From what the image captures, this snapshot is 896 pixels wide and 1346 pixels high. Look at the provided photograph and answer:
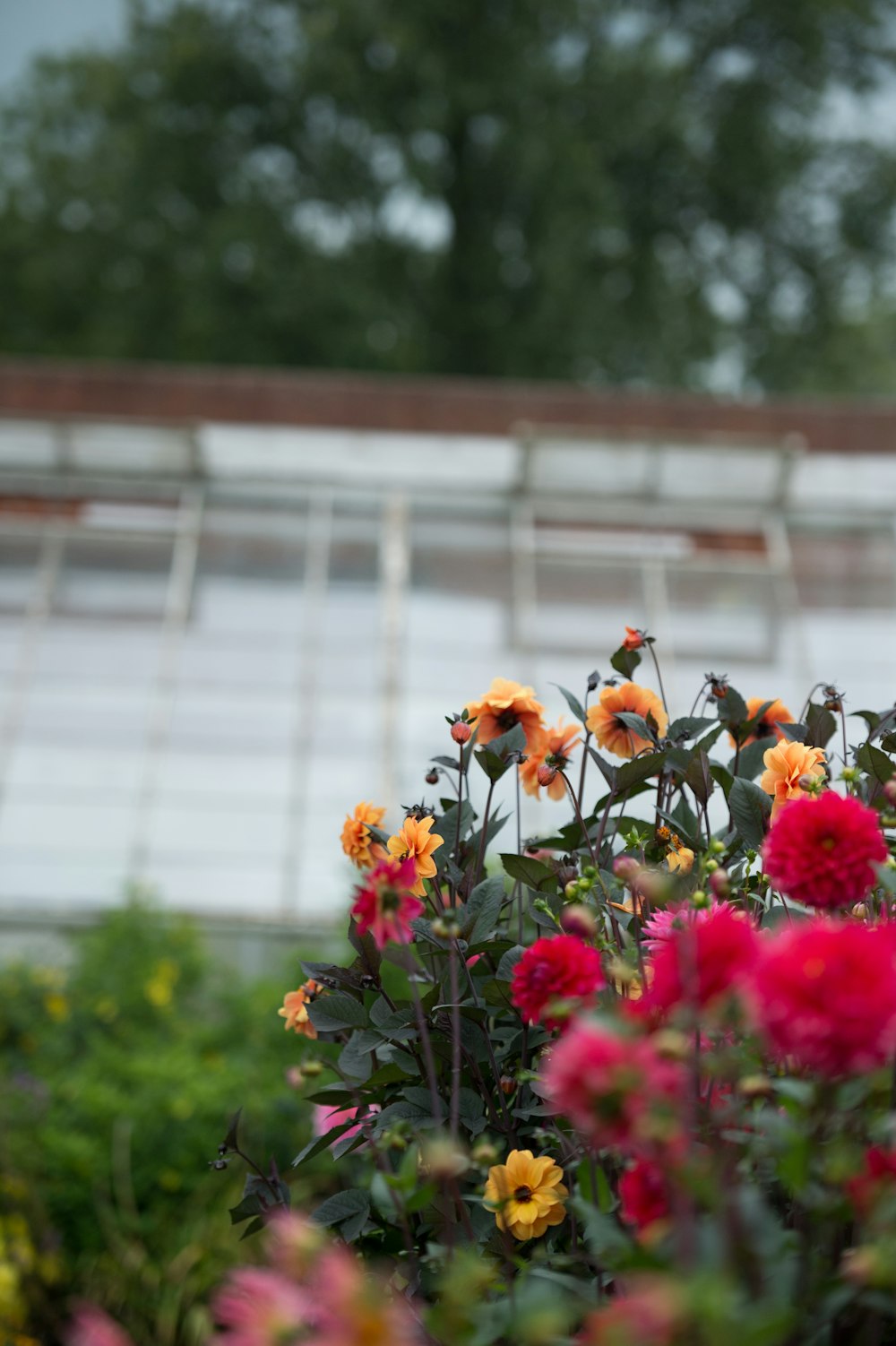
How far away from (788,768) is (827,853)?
38cm

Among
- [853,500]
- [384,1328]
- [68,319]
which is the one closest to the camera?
[384,1328]

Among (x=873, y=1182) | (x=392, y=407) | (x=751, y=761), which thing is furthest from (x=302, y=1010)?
(x=392, y=407)

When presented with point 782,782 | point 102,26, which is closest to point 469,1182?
point 782,782

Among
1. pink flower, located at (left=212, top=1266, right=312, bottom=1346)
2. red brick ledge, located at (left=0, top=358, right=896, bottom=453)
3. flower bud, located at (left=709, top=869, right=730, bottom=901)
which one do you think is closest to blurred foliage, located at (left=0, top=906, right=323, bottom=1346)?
flower bud, located at (left=709, top=869, right=730, bottom=901)

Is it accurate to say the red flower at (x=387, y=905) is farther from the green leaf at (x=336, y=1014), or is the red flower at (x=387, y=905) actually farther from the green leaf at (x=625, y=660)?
the green leaf at (x=625, y=660)

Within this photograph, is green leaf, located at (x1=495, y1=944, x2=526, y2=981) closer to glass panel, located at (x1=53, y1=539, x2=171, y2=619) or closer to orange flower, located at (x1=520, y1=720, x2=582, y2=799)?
orange flower, located at (x1=520, y1=720, x2=582, y2=799)

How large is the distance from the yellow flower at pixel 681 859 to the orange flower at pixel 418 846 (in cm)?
24

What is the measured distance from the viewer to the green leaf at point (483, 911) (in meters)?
1.16

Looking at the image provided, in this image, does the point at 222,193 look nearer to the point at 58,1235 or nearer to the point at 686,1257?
the point at 58,1235

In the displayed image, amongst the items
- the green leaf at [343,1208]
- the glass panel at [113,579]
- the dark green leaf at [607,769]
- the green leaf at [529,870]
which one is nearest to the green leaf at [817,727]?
the dark green leaf at [607,769]

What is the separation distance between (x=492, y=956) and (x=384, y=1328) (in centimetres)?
64

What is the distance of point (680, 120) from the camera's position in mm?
12242

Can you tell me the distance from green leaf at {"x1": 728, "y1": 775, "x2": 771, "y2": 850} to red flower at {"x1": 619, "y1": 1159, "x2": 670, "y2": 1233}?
0.51 m

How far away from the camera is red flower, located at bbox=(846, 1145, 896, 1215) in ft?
2.16
